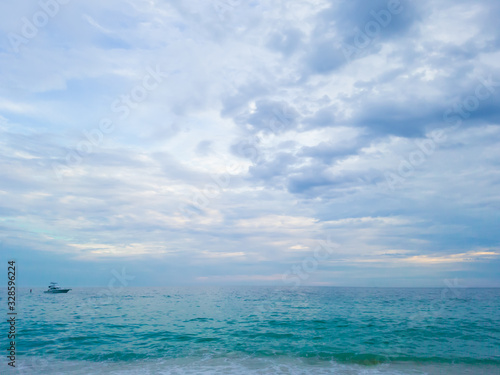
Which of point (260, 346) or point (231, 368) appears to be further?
point (260, 346)

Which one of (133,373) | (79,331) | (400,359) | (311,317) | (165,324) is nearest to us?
(133,373)

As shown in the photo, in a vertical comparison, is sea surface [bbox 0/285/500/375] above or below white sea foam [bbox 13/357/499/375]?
below

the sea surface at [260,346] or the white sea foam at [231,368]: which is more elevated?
the white sea foam at [231,368]

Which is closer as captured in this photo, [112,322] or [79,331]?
[79,331]

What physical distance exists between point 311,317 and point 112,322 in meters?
24.0

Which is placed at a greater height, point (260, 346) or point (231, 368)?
point (231, 368)

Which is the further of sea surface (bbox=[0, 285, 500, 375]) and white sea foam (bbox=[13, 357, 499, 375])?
sea surface (bbox=[0, 285, 500, 375])

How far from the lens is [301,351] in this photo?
21.5 meters

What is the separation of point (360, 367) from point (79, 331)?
25890 millimetres

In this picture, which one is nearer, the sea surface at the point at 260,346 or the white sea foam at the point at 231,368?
the white sea foam at the point at 231,368

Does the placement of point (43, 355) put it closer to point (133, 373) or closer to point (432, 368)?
point (133, 373)

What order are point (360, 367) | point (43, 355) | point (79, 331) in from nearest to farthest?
1. point (360, 367)
2. point (43, 355)
3. point (79, 331)

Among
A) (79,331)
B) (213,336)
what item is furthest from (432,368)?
(79,331)

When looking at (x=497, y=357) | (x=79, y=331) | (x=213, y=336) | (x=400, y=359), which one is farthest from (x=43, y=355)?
(x=497, y=357)
